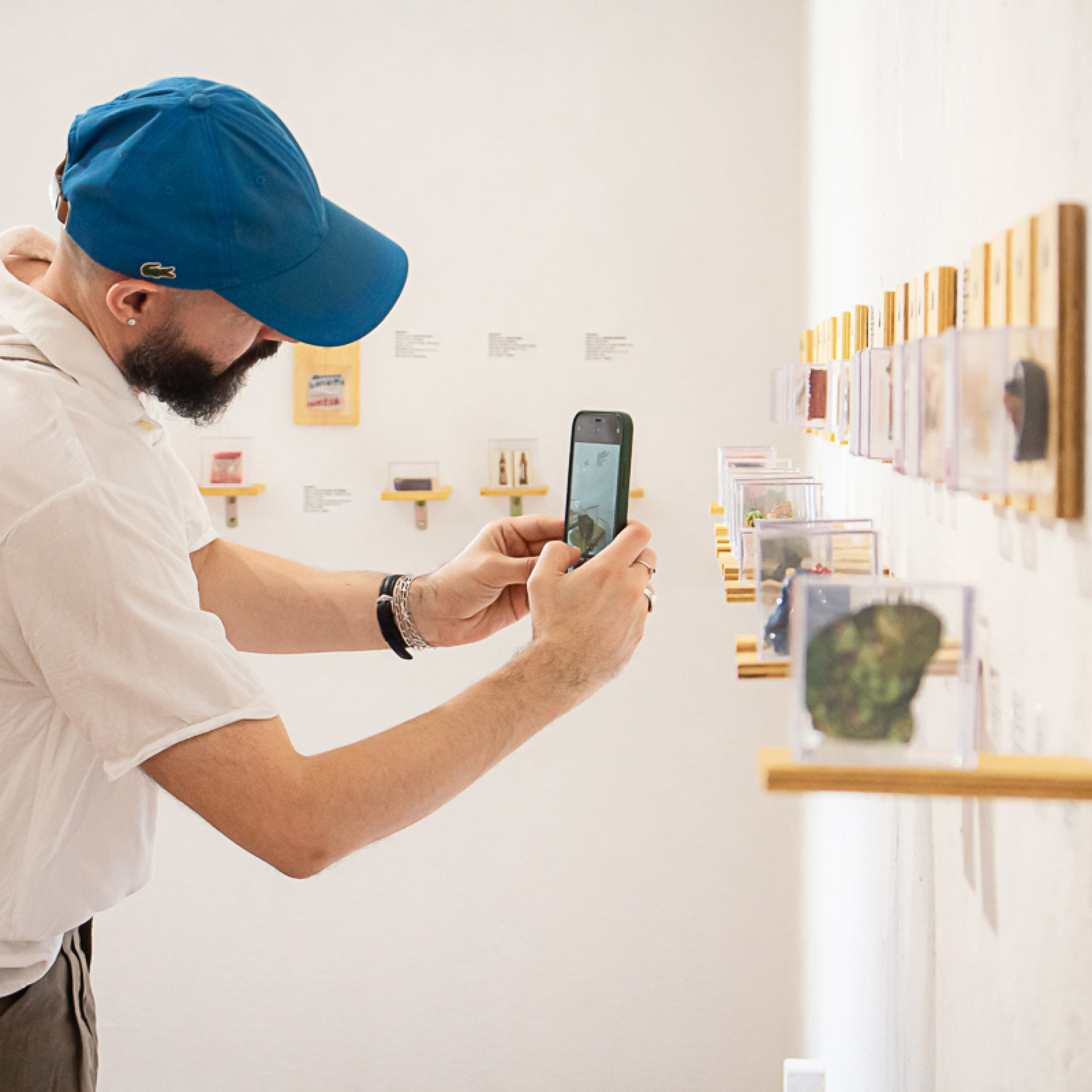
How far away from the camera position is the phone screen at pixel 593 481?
1.24 meters

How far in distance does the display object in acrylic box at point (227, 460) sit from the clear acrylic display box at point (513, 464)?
24.7 inches

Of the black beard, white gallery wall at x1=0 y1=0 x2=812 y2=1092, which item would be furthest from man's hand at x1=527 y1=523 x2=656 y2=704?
white gallery wall at x1=0 y1=0 x2=812 y2=1092

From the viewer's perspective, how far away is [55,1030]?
1.22 meters

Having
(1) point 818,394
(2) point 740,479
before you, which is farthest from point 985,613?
(1) point 818,394

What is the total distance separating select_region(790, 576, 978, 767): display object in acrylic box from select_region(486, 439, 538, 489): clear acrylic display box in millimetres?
1911

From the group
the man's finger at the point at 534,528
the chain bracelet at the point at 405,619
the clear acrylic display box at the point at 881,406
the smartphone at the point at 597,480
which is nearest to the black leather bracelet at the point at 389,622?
the chain bracelet at the point at 405,619

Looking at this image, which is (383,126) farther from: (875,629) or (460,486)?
(875,629)

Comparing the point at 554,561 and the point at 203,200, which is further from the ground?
the point at 203,200

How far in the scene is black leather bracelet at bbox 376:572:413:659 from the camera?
5.10ft

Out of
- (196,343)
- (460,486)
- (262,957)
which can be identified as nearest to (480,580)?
(196,343)

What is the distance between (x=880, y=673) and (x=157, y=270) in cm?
83

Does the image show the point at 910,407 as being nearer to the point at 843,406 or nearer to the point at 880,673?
the point at 880,673

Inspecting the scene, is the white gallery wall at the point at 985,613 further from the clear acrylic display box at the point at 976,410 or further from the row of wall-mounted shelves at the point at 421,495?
the row of wall-mounted shelves at the point at 421,495

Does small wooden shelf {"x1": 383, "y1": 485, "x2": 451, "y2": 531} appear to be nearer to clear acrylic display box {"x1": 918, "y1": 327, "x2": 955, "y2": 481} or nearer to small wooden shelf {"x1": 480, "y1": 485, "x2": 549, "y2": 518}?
small wooden shelf {"x1": 480, "y1": 485, "x2": 549, "y2": 518}
